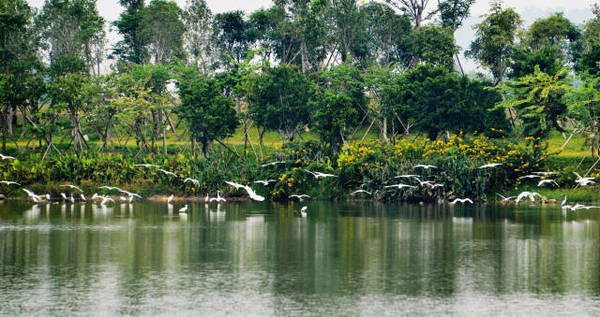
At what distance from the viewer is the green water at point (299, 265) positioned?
1542 cm

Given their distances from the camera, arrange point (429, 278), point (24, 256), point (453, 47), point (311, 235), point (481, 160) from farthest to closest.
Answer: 1. point (453, 47)
2. point (481, 160)
3. point (311, 235)
4. point (24, 256)
5. point (429, 278)

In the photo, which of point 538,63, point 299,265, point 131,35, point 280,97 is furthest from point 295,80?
point 299,265

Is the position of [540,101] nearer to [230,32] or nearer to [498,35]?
[498,35]

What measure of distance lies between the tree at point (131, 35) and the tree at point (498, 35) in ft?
108

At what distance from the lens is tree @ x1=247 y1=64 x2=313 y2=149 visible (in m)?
56.5

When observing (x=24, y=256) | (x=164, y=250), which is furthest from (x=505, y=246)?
(x=24, y=256)

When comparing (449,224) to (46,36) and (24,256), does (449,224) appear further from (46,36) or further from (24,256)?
(46,36)

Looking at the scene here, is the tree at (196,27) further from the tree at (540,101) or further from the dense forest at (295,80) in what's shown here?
the tree at (540,101)

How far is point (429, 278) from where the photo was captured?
60.7 ft

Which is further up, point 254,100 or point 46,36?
point 46,36

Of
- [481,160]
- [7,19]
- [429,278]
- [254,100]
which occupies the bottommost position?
[429,278]

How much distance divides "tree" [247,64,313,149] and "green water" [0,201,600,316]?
2101 cm

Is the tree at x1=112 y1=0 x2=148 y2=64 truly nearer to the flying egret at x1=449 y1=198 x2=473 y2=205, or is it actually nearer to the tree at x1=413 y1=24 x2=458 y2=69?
the tree at x1=413 y1=24 x2=458 y2=69

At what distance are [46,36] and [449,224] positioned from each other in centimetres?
5399
